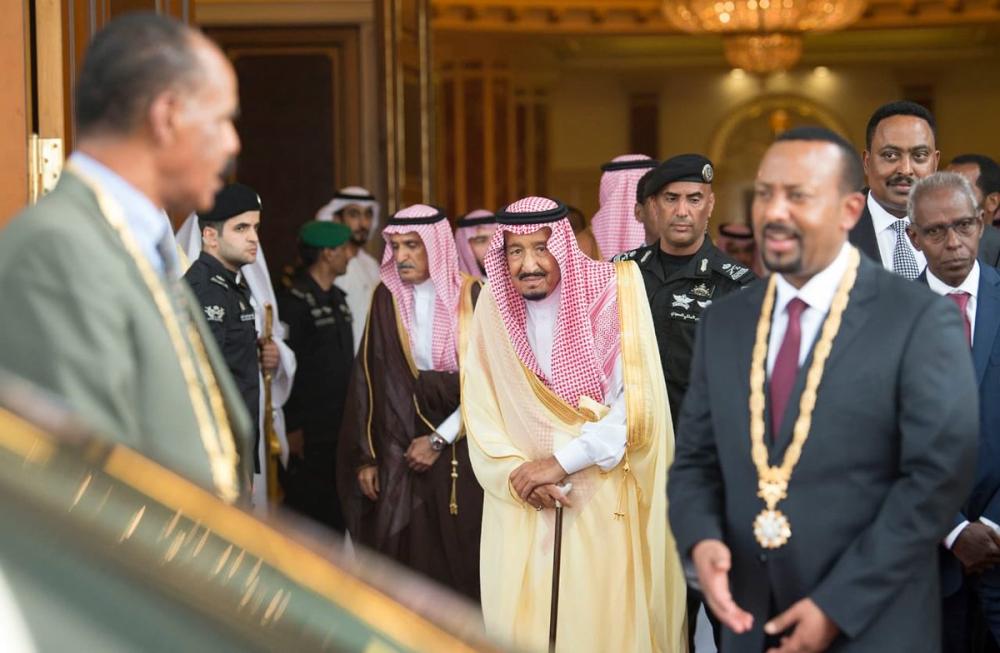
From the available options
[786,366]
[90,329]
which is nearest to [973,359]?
[786,366]

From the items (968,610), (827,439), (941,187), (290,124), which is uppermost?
(290,124)

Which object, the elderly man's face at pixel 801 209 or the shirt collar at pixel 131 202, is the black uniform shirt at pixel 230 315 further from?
the shirt collar at pixel 131 202

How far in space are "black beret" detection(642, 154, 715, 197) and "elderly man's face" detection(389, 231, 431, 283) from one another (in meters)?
1.37

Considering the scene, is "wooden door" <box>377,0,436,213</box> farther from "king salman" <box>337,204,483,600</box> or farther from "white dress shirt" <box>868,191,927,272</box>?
"white dress shirt" <box>868,191,927,272</box>

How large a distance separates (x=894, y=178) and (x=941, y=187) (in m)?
0.59

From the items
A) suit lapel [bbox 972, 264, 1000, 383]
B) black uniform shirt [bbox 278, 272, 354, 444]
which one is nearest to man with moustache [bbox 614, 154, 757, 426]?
suit lapel [bbox 972, 264, 1000, 383]

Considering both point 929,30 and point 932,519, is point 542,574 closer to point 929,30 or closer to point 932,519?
point 932,519

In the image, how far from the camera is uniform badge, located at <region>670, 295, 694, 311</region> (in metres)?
5.15

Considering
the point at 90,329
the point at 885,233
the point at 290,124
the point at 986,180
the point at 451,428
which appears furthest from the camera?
the point at 290,124

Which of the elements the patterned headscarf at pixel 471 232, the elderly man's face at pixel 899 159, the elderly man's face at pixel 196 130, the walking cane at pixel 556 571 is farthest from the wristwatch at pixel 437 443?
the elderly man's face at pixel 196 130

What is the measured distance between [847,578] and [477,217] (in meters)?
5.94

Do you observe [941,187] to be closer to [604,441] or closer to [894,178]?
[894,178]

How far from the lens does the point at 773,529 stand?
9.62 feet

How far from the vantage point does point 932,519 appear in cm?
287
